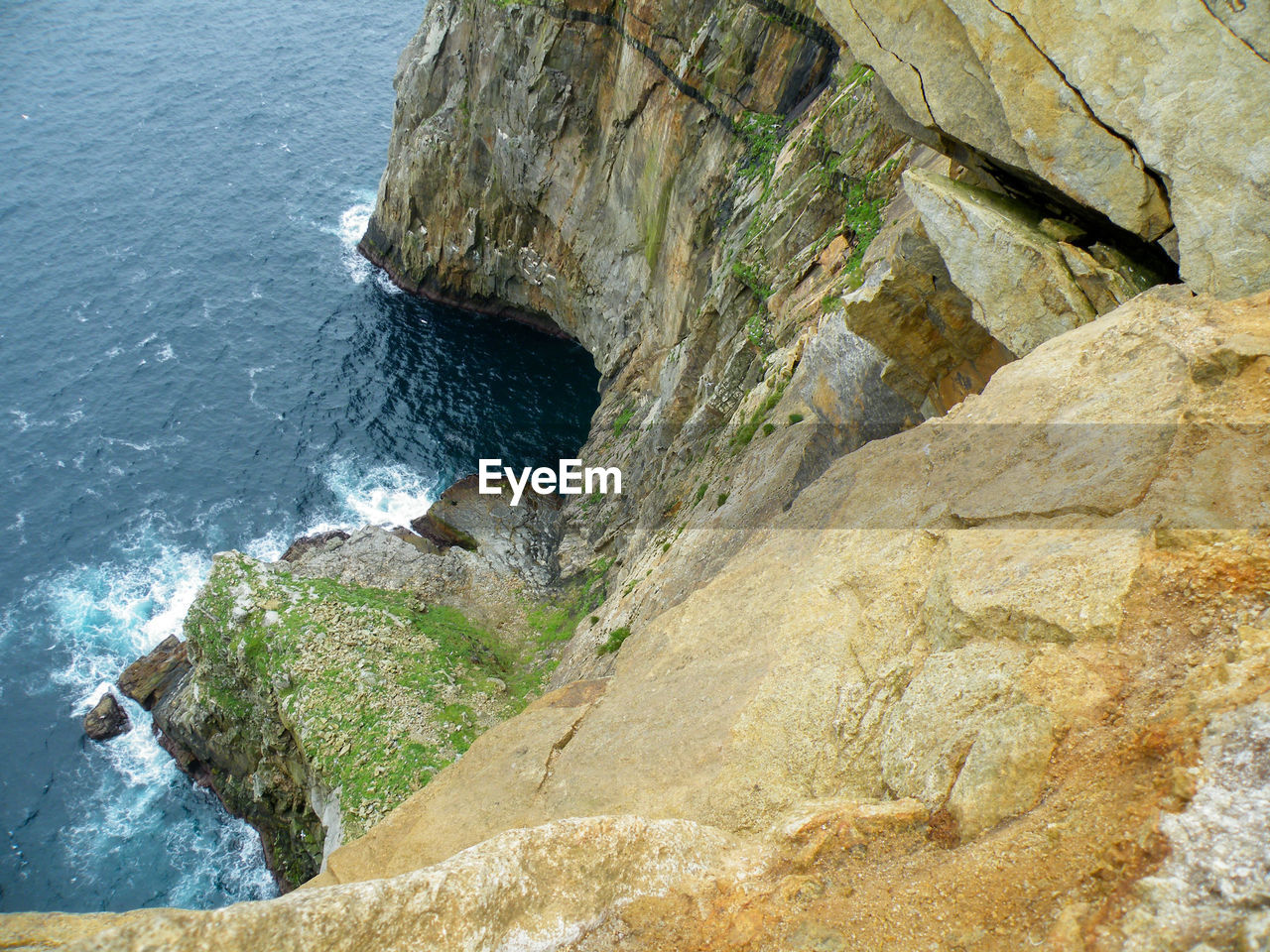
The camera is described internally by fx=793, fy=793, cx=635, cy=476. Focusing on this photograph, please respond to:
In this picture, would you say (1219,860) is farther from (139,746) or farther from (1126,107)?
(139,746)

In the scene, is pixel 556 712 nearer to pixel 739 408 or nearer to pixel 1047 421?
pixel 1047 421

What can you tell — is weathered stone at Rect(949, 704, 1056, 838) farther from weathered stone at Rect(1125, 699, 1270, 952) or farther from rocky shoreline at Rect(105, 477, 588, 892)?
rocky shoreline at Rect(105, 477, 588, 892)

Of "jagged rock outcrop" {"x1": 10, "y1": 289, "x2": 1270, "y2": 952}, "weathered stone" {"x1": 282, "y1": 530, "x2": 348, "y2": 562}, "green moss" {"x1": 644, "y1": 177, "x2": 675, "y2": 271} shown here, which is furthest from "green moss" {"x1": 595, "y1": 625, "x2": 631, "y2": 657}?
"green moss" {"x1": 644, "y1": 177, "x2": 675, "y2": 271}

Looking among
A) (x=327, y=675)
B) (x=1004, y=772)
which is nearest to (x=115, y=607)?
(x=327, y=675)

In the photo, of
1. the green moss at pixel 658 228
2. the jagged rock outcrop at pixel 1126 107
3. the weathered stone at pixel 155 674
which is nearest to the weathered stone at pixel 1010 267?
the jagged rock outcrop at pixel 1126 107

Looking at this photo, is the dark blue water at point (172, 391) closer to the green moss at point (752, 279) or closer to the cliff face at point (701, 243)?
the cliff face at point (701, 243)

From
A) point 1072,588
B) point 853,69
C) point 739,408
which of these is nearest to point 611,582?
point 739,408
